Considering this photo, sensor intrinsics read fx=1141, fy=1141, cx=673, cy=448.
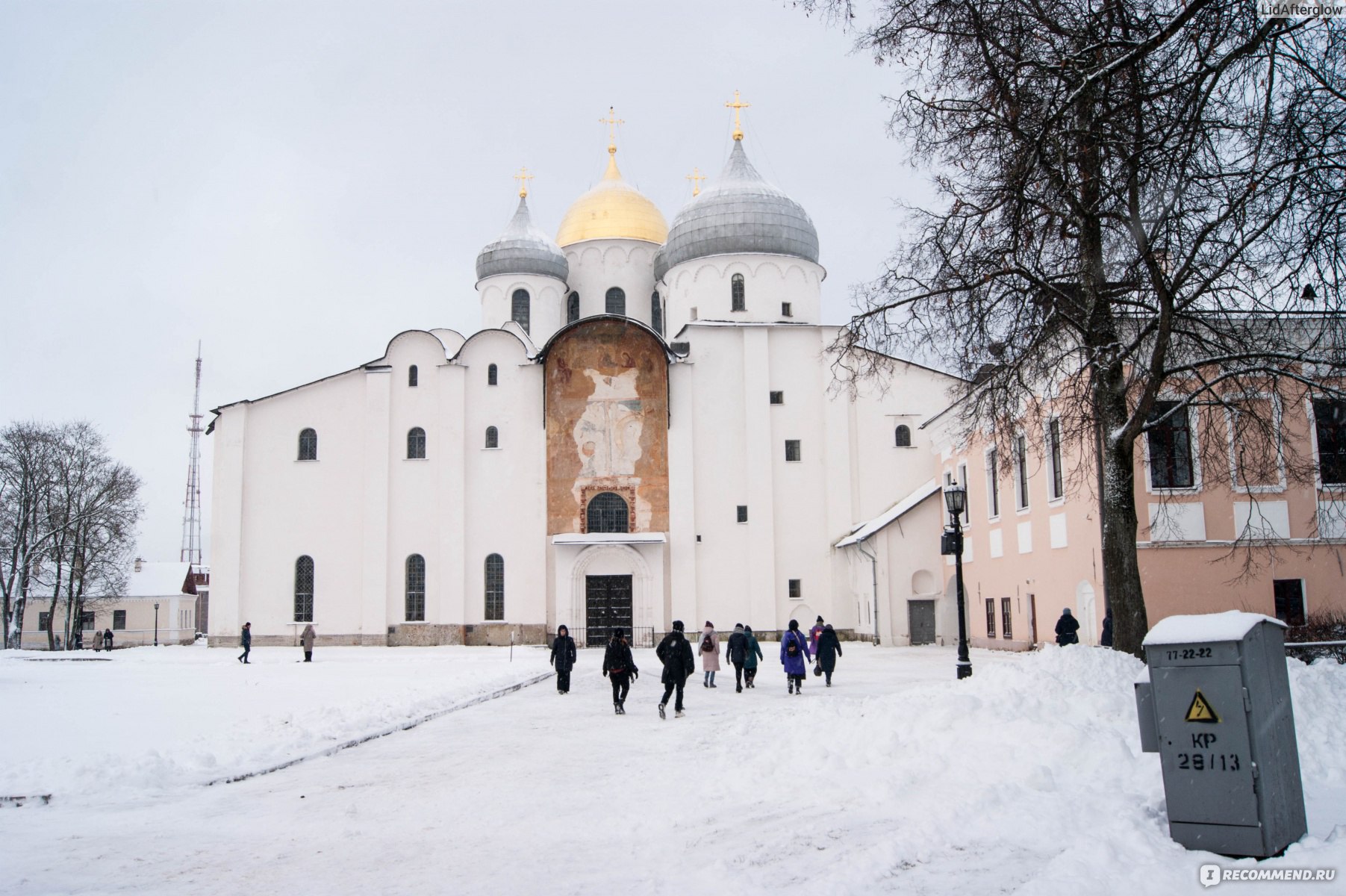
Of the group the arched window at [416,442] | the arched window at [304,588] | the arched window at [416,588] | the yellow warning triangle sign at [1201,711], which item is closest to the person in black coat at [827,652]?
the yellow warning triangle sign at [1201,711]

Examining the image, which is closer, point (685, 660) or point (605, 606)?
point (685, 660)

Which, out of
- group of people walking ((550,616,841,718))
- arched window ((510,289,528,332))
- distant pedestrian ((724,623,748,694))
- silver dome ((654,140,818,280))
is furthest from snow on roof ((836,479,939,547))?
arched window ((510,289,528,332))

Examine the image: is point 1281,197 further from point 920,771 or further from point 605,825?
point 605,825

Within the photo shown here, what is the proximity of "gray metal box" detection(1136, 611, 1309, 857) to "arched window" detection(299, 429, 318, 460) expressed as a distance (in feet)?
117

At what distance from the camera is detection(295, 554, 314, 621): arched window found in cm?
3834

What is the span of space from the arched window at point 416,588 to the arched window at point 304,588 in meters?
3.30

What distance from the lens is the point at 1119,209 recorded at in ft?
41.1

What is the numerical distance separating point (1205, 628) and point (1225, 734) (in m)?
0.60

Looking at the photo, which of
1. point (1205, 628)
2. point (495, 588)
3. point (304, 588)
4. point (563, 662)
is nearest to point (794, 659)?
point (563, 662)

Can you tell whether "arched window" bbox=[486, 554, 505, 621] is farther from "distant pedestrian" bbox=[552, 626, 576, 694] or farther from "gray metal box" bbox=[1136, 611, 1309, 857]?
"gray metal box" bbox=[1136, 611, 1309, 857]

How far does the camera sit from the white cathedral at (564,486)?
37906mm

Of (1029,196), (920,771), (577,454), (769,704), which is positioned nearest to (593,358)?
(577,454)

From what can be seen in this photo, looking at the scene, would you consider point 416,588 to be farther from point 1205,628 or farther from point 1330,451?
point 1205,628

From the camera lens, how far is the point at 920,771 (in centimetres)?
895
